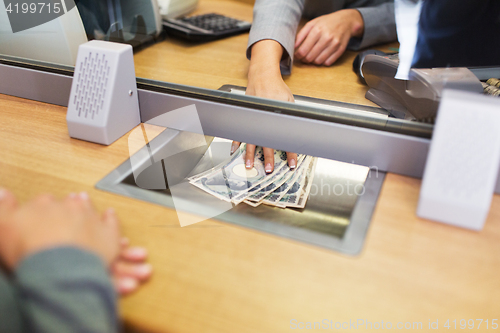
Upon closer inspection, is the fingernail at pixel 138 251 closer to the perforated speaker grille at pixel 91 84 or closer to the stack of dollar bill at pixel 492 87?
the perforated speaker grille at pixel 91 84

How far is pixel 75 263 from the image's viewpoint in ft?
1.37

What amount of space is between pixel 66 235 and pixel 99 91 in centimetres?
37

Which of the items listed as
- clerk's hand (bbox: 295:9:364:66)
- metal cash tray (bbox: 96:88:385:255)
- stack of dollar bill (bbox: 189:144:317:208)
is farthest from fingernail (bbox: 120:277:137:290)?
clerk's hand (bbox: 295:9:364:66)

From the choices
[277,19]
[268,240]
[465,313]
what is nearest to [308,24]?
[277,19]

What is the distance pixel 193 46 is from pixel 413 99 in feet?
2.47

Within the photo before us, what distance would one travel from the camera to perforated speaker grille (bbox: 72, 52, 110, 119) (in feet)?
2.40

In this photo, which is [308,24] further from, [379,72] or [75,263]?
[75,263]

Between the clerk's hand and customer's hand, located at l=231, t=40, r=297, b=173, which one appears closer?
customer's hand, located at l=231, t=40, r=297, b=173

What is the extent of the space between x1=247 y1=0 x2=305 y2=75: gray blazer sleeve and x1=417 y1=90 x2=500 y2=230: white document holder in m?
0.55

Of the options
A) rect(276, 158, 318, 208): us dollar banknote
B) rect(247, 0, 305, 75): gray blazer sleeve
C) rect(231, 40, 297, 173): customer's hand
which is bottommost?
rect(276, 158, 318, 208): us dollar banknote

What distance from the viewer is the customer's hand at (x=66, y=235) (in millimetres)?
456

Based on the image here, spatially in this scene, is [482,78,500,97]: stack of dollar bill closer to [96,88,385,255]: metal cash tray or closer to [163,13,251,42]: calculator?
[96,88,385,255]: metal cash tray

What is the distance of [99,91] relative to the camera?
731mm

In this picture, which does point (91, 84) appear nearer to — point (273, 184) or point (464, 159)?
point (273, 184)
